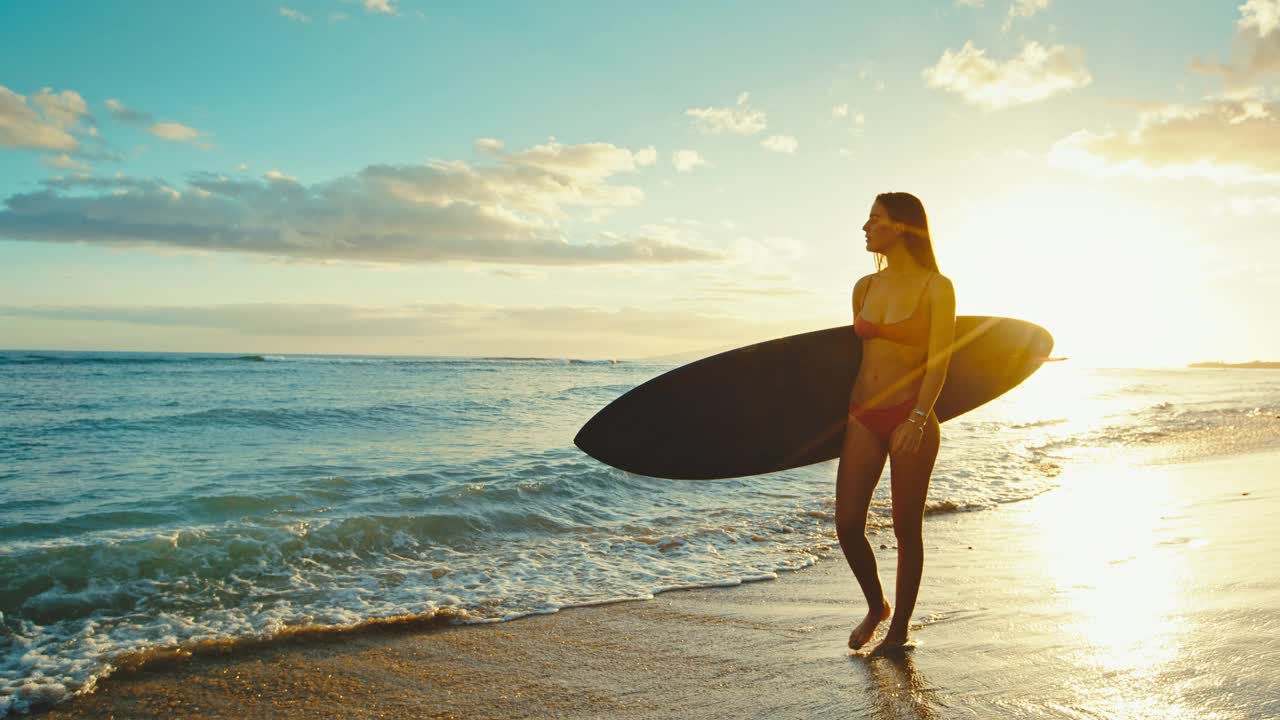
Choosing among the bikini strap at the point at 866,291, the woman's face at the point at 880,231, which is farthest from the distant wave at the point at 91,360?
the woman's face at the point at 880,231

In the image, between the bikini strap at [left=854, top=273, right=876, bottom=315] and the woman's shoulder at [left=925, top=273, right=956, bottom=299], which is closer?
the woman's shoulder at [left=925, top=273, right=956, bottom=299]

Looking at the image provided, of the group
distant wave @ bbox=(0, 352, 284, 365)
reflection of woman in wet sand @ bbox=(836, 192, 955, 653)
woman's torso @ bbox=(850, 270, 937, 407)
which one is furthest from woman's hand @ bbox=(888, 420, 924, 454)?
distant wave @ bbox=(0, 352, 284, 365)

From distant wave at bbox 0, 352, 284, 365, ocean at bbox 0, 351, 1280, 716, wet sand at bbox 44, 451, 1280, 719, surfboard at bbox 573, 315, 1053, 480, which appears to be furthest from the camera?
distant wave at bbox 0, 352, 284, 365

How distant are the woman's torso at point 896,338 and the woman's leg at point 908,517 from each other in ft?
0.63

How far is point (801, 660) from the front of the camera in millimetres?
3238

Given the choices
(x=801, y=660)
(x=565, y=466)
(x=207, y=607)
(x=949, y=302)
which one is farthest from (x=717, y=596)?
(x=565, y=466)

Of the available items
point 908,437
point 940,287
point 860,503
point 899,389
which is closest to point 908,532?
point 860,503

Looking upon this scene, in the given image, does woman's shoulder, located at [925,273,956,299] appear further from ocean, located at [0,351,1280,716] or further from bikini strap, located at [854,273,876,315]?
ocean, located at [0,351,1280,716]

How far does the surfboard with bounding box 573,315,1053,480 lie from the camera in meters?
4.07

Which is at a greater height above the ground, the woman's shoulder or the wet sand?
the woman's shoulder

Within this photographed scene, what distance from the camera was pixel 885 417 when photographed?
10.3 feet

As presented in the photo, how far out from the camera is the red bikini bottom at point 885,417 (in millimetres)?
3139

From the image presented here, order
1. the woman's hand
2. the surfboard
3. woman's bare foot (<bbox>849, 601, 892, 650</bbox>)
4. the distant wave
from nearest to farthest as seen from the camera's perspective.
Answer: the woman's hand
woman's bare foot (<bbox>849, 601, 892, 650</bbox>)
the surfboard
the distant wave

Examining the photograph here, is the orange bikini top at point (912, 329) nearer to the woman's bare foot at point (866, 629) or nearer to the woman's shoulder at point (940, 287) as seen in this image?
the woman's shoulder at point (940, 287)
